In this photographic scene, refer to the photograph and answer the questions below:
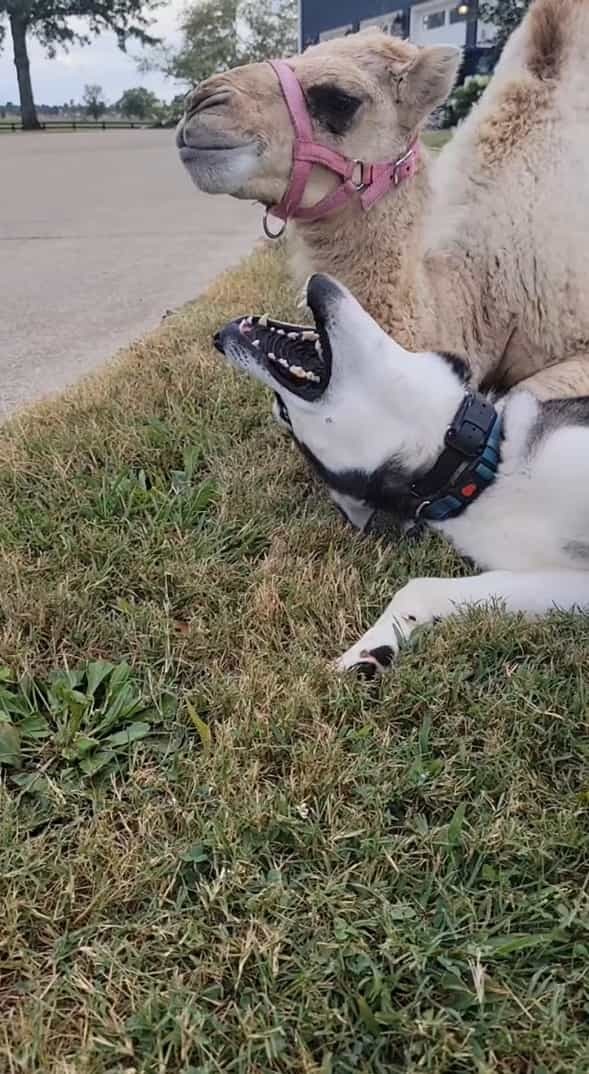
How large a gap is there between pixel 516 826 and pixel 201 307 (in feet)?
14.0

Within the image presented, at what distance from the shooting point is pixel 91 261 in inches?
312

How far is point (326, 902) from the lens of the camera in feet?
5.54

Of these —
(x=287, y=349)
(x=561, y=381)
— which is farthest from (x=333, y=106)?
(x=561, y=381)

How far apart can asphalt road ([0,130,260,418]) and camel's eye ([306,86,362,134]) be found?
1.85m

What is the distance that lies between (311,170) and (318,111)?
0.59 ft

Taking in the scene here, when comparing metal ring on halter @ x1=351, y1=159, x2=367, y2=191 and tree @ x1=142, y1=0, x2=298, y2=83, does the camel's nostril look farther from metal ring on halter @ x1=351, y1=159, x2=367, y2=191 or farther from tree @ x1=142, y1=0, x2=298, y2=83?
tree @ x1=142, y1=0, x2=298, y2=83

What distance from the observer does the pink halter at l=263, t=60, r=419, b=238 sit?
2.96 meters

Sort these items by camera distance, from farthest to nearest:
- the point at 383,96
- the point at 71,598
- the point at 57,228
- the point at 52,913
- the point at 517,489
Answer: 1. the point at 57,228
2. the point at 383,96
3. the point at 517,489
4. the point at 71,598
5. the point at 52,913

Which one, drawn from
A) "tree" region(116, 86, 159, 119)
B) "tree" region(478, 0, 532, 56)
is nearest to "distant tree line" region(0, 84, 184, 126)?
"tree" region(116, 86, 159, 119)

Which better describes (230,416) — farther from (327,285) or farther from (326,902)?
(326,902)

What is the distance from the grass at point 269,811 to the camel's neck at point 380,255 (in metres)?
0.70

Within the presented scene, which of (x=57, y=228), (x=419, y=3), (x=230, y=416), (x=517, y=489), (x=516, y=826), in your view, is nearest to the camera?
(x=516, y=826)

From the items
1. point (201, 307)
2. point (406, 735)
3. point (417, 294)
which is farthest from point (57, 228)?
point (406, 735)

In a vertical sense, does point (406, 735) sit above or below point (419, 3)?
below
